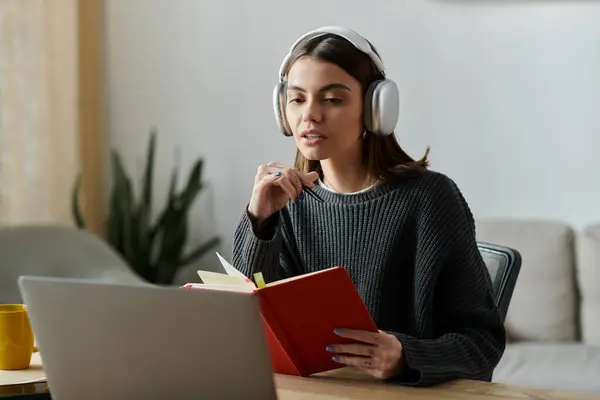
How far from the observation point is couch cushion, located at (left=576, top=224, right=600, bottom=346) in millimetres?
3178

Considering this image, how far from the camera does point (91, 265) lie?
289cm

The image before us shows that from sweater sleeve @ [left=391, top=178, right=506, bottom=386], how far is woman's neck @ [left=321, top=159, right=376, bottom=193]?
0.14 meters

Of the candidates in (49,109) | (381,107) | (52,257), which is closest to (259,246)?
(381,107)

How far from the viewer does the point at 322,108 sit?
150 cm

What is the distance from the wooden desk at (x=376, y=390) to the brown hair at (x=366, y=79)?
0.39 metres

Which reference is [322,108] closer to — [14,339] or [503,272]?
[503,272]

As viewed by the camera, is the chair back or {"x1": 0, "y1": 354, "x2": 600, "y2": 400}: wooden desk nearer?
{"x1": 0, "y1": 354, "x2": 600, "y2": 400}: wooden desk

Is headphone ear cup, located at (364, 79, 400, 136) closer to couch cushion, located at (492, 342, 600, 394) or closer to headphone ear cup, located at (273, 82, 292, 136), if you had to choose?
headphone ear cup, located at (273, 82, 292, 136)

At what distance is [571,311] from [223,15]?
1.89 metres

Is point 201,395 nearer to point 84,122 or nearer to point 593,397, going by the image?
point 593,397

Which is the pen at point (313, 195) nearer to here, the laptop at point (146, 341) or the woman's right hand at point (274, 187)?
the woman's right hand at point (274, 187)

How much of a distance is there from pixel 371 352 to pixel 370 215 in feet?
1.19

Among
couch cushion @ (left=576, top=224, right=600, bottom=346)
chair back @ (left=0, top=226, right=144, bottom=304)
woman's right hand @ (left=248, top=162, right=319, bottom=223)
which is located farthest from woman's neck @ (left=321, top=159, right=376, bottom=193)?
couch cushion @ (left=576, top=224, right=600, bottom=346)

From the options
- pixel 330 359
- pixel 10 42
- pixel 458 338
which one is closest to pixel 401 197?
pixel 458 338
